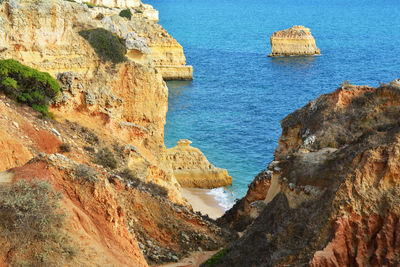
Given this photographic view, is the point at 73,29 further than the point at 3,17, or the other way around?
the point at 73,29

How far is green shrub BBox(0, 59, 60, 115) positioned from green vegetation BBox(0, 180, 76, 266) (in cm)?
1449

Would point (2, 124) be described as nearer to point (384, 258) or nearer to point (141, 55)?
point (141, 55)

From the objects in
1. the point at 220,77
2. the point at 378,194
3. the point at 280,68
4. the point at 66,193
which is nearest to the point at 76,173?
the point at 66,193

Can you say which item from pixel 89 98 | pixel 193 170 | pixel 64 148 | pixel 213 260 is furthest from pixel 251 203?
pixel 193 170

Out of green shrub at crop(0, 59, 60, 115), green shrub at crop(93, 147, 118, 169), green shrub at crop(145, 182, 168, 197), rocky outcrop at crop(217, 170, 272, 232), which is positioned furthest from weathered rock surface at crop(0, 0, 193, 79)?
rocky outcrop at crop(217, 170, 272, 232)

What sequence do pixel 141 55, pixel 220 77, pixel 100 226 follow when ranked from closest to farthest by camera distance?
pixel 100 226 < pixel 141 55 < pixel 220 77

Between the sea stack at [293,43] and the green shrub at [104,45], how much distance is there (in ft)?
270

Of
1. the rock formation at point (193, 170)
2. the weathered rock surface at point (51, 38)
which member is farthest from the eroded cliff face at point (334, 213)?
the rock formation at point (193, 170)

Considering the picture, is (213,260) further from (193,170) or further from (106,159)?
(193,170)

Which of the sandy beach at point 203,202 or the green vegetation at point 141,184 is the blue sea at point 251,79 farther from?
the green vegetation at point 141,184

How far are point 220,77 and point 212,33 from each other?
58.4 meters

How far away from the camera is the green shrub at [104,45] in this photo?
36.4 m

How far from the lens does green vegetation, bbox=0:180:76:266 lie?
1529 centimetres

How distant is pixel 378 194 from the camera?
50.6ft
